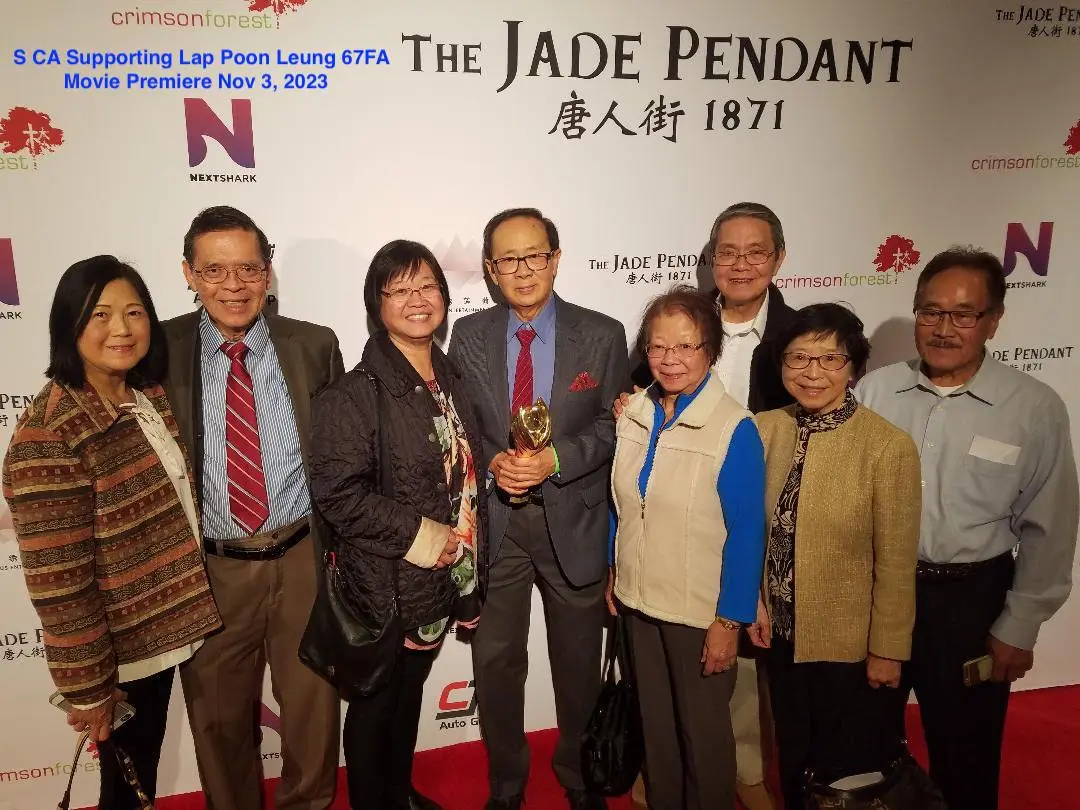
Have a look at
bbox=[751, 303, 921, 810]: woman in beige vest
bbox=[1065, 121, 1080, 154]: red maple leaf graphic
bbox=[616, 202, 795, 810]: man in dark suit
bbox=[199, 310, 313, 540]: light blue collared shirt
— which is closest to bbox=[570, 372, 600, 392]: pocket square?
bbox=[616, 202, 795, 810]: man in dark suit

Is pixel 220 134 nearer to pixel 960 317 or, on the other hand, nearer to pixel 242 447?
pixel 242 447

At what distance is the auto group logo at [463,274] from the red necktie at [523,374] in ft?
1.51

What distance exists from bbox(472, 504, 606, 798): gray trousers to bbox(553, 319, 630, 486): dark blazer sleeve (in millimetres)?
298

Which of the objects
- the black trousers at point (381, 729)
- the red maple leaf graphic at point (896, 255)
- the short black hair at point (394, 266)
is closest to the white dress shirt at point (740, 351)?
the red maple leaf graphic at point (896, 255)

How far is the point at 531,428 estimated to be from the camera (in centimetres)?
230

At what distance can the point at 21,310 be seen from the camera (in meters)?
2.64

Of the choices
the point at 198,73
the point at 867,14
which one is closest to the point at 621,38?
the point at 867,14

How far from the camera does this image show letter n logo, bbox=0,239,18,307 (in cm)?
258

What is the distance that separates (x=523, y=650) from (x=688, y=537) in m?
0.98

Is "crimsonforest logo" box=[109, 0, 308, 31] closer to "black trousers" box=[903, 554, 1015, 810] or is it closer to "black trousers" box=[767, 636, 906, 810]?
"black trousers" box=[767, 636, 906, 810]

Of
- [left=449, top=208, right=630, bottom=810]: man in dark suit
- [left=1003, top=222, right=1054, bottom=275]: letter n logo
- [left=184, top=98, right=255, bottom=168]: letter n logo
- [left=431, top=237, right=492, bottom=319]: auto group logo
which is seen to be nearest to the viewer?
[left=449, top=208, right=630, bottom=810]: man in dark suit

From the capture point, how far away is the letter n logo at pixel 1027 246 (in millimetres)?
3236

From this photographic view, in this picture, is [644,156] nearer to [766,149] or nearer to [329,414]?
[766,149]

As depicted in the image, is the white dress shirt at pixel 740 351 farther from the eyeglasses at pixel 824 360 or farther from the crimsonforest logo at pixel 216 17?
the crimsonforest logo at pixel 216 17
